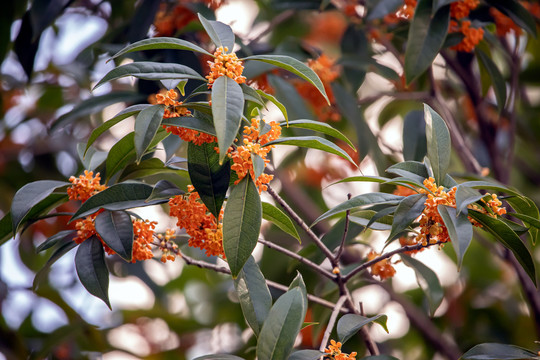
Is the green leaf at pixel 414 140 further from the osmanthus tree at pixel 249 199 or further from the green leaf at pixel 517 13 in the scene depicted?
the green leaf at pixel 517 13

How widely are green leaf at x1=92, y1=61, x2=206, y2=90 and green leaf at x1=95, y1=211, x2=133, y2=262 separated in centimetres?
20

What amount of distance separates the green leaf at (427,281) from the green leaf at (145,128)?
0.53 m

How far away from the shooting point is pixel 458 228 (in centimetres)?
64

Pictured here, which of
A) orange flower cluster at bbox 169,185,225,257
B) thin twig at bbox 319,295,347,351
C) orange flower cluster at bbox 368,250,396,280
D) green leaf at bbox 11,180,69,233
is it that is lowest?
orange flower cluster at bbox 368,250,396,280

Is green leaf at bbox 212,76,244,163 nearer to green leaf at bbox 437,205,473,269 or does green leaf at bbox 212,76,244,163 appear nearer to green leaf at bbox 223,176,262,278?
green leaf at bbox 223,176,262,278

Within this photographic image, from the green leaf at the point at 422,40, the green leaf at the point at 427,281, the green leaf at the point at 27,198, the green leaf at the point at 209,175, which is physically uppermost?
the green leaf at the point at 422,40

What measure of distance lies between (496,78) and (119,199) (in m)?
0.93

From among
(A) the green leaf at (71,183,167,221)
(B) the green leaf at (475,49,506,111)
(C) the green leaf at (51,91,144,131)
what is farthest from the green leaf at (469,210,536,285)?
(C) the green leaf at (51,91,144,131)

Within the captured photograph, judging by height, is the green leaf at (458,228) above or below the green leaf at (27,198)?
below

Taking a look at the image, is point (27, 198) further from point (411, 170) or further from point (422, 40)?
point (422, 40)

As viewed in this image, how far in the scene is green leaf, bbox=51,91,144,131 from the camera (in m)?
1.21

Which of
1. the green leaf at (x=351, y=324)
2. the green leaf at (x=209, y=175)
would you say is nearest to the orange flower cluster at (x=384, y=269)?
the green leaf at (x=351, y=324)

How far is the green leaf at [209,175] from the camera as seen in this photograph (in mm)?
690

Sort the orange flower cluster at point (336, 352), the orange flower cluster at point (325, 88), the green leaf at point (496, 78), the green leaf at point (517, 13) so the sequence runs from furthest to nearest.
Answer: the orange flower cluster at point (325, 88), the green leaf at point (496, 78), the green leaf at point (517, 13), the orange flower cluster at point (336, 352)
